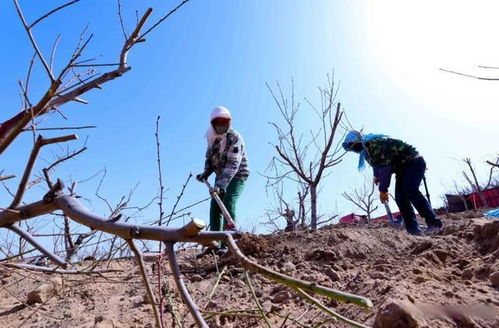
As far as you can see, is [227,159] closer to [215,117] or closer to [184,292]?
[215,117]

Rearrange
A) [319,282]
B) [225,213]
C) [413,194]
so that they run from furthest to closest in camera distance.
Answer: [413,194], [225,213], [319,282]

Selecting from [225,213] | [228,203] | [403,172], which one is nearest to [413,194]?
[403,172]

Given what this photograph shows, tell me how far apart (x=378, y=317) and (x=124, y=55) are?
1519 millimetres

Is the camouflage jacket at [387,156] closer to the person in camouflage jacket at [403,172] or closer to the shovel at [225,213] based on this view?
the person in camouflage jacket at [403,172]

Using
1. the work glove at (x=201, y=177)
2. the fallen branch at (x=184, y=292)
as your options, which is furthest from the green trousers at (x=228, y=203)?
the fallen branch at (x=184, y=292)

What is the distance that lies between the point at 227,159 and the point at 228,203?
501 mm

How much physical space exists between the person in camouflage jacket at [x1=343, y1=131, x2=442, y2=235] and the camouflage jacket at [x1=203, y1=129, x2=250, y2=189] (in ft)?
5.64

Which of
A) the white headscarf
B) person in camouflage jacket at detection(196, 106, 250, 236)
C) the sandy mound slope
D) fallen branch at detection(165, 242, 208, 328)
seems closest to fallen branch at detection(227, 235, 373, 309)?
fallen branch at detection(165, 242, 208, 328)

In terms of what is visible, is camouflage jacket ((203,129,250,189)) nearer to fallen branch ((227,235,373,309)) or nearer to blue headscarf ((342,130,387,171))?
blue headscarf ((342,130,387,171))

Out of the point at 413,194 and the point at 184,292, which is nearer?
the point at 184,292

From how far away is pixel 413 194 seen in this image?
15.1ft

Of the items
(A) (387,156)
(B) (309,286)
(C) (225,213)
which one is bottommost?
(B) (309,286)

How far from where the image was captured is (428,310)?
5.34ft

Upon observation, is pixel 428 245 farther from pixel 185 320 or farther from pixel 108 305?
pixel 108 305
